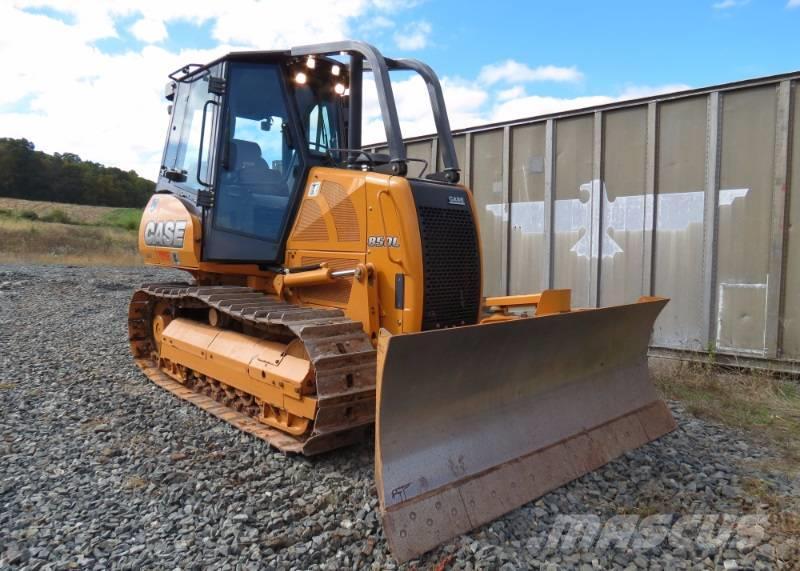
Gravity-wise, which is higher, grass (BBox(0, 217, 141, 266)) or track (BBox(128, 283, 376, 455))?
grass (BBox(0, 217, 141, 266))

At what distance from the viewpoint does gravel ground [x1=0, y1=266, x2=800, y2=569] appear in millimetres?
2674

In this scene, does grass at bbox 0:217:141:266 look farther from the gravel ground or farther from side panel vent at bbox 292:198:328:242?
side panel vent at bbox 292:198:328:242

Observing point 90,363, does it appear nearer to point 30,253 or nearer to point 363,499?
point 363,499

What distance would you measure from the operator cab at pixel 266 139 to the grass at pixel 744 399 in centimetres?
301

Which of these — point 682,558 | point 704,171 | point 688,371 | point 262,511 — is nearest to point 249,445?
point 262,511

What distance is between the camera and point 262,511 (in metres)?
3.09

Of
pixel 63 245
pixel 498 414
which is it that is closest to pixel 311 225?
pixel 498 414

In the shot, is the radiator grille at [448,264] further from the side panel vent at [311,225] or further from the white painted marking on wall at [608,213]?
the white painted marking on wall at [608,213]

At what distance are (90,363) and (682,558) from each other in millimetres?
5958

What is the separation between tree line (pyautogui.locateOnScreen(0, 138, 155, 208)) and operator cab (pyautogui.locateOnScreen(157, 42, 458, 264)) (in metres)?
37.1

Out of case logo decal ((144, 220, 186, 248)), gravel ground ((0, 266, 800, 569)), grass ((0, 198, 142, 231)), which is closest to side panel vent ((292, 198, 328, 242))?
case logo decal ((144, 220, 186, 248))

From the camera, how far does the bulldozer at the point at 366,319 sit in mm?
3061

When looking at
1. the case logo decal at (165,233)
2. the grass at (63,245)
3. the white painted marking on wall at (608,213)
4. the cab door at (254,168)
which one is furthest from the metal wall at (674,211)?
the grass at (63,245)

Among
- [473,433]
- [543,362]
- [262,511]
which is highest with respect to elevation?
[543,362]
